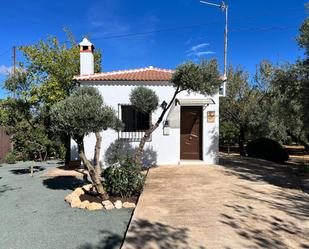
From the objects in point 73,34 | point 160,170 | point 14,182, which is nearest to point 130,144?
point 160,170

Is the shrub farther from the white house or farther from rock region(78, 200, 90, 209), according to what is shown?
rock region(78, 200, 90, 209)

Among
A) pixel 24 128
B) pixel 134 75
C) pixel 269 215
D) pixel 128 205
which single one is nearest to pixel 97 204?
pixel 128 205

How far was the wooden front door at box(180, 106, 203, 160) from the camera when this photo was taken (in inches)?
559

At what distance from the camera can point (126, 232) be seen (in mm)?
5605

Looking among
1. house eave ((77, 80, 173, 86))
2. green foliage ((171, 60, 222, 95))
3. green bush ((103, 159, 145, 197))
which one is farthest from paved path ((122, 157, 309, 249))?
house eave ((77, 80, 173, 86))

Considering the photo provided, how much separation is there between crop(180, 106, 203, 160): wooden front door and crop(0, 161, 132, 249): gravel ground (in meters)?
6.29

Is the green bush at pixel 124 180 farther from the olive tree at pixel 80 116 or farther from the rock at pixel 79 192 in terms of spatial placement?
the olive tree at pixel 80 116

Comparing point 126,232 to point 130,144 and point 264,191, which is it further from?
point 130,144

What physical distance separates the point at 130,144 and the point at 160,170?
208 centimetres

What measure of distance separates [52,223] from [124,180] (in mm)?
2293

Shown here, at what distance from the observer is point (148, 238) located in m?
5.34

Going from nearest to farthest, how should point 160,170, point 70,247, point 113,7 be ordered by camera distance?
point 70,247, point 160,170, point 113,7

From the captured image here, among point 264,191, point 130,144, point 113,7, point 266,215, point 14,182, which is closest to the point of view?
point 266,215

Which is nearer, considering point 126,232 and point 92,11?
point 126,232
